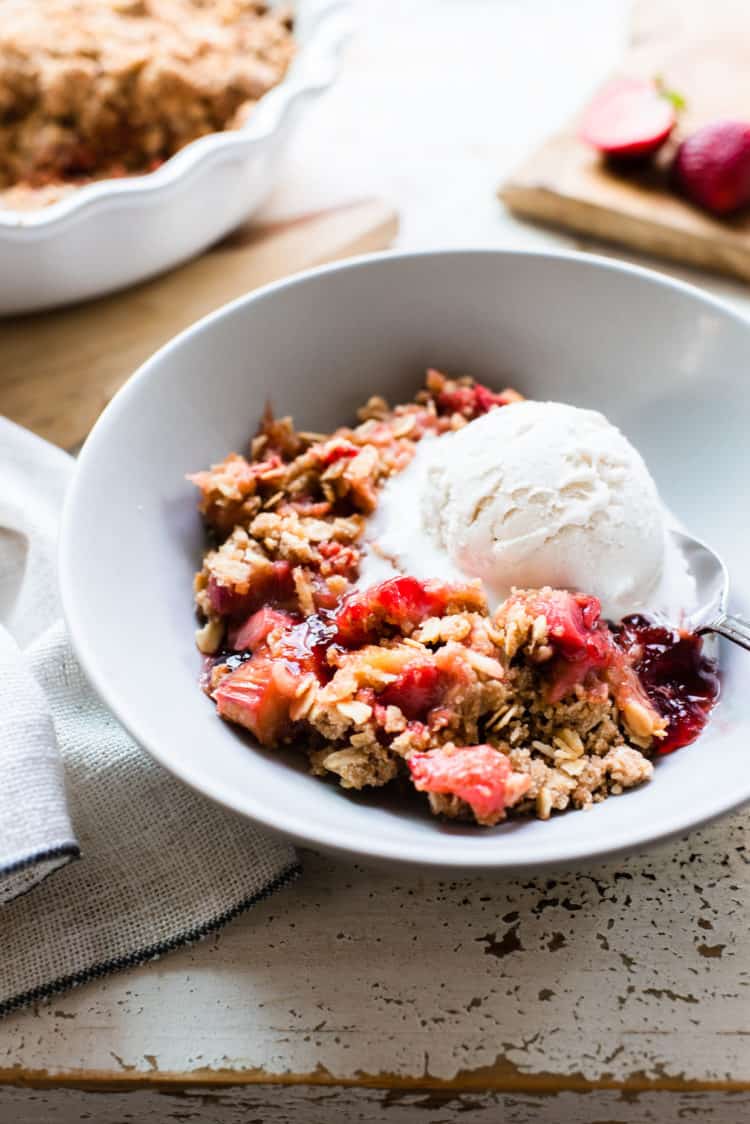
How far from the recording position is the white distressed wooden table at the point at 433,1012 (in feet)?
3.45

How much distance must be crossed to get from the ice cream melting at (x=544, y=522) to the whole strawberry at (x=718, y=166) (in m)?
0.87

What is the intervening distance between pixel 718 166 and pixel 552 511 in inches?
41.1

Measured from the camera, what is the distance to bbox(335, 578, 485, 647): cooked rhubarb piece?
3.78 feet

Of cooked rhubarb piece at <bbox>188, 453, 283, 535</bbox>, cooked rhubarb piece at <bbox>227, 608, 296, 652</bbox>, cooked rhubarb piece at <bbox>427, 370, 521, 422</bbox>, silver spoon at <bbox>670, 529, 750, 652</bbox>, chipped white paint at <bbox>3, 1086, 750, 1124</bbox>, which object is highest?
silver spoon at <bbox>670, 529, 750, 652</bbox>

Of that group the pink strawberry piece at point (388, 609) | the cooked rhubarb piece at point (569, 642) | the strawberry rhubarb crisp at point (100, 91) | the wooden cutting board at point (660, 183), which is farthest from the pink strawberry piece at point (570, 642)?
the strawberry rhubarb crisp at point (100, 91)

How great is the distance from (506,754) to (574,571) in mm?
271

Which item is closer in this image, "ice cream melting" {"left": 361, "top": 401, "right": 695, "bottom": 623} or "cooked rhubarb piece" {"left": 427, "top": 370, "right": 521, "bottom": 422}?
"ice cream melting" {"left": 361, "top": 401, "right": 695, "bottom": 623}

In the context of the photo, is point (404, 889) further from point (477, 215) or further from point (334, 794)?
point (477, 215)

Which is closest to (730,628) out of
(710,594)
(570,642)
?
(710,594)

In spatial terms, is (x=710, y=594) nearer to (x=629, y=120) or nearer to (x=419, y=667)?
(x=419, y=667)

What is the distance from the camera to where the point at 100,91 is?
188 centimetres

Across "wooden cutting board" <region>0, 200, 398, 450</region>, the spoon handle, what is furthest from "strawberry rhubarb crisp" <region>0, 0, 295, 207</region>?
the spoon handle

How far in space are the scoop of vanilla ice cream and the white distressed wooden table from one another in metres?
0.32

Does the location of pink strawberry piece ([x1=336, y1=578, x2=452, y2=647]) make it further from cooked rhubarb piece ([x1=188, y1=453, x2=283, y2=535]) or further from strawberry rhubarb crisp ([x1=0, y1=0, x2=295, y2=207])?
strawberry rhubarb crisp ([x1=0, y1=0, x2=295, y2=207])
